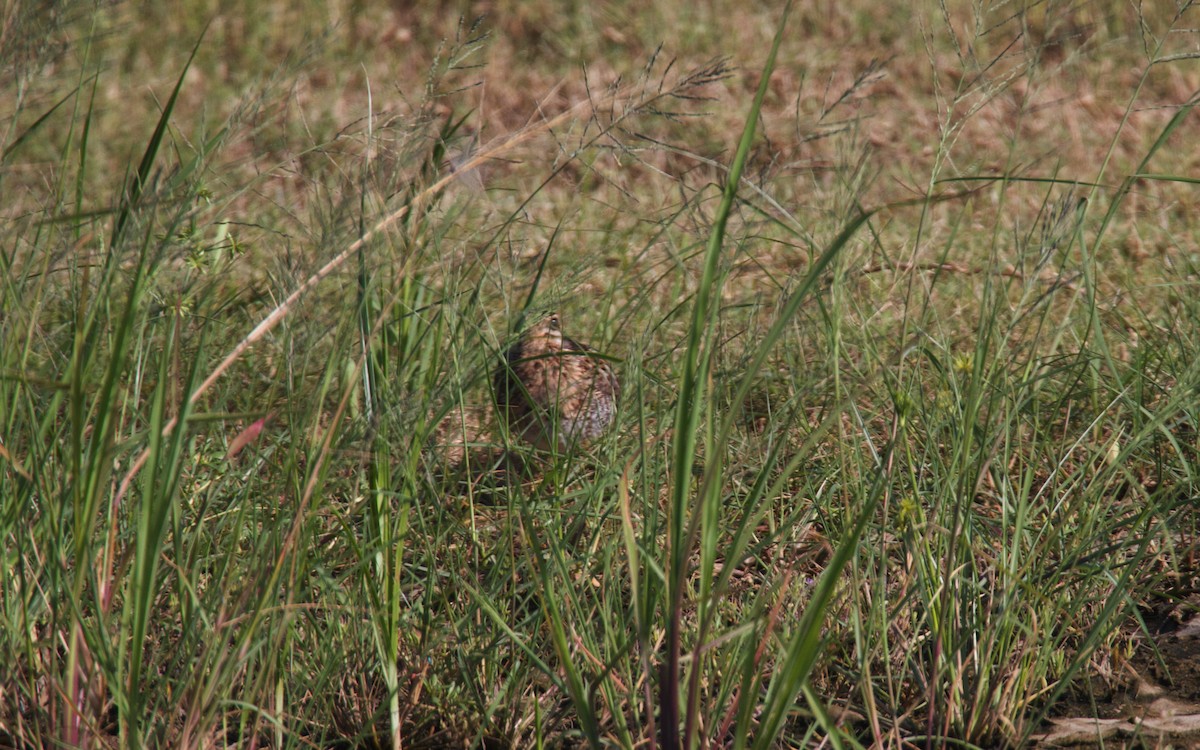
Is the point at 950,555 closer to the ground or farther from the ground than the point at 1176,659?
farther from the ground

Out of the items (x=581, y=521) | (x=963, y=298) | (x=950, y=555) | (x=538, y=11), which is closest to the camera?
(x=950, y=555)

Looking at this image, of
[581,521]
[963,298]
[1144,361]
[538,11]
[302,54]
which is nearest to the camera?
[302,54]

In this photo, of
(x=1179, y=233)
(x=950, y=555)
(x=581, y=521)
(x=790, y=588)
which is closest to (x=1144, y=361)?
(x=790, y=588)

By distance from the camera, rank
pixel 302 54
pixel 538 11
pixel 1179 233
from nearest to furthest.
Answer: pixel 302 54 → pixel 1179 233 → pixel 538 11

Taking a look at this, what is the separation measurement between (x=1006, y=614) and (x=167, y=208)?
1.38 metres

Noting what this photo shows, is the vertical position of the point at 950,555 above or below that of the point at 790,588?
above

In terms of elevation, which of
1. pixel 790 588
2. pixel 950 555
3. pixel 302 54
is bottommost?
pixel 790 588

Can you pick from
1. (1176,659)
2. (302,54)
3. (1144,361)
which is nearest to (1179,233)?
(1144,361)

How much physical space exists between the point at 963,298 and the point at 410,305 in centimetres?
251

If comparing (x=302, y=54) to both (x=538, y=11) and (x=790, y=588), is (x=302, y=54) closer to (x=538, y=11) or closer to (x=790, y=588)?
(x=790, y=588)

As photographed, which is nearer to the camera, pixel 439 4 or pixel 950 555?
pixel 950 555

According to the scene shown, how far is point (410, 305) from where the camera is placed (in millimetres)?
2025

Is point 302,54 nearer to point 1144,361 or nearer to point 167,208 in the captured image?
point 167,208

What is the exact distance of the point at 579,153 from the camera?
1.72m
